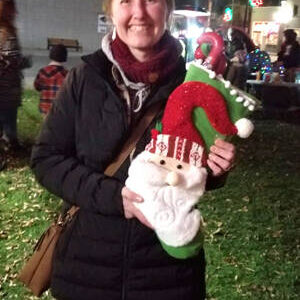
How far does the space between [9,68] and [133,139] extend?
5.06 meters

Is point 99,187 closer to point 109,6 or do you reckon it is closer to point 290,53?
point 109,6

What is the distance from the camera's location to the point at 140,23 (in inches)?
73.3

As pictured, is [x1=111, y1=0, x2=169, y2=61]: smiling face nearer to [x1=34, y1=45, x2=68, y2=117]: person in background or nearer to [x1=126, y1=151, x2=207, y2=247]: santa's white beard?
[x1=126, y1=151, x2=207, y2=247]: santa's white beard

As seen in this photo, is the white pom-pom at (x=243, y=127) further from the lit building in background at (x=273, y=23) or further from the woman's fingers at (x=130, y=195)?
the lit building in background at (x=273, y=23)

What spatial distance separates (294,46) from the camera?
14133 millimetres

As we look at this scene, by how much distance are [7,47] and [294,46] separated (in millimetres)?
9703

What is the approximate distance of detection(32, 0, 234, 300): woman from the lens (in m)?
1.89

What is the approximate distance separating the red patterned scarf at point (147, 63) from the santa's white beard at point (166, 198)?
305 millimetres

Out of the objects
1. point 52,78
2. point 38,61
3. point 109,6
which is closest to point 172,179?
point 109,6

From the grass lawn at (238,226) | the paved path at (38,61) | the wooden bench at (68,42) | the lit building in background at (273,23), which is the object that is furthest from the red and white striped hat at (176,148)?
the lit building in background at (273,23)

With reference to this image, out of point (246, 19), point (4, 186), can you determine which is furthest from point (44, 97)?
point (246, 19)

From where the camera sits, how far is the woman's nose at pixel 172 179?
5.81 feet

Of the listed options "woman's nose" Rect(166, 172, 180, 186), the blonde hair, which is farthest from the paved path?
"woman's nose" Rect(166, 172, 180, 186)

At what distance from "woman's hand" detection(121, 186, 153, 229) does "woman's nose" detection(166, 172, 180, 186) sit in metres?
0.11
